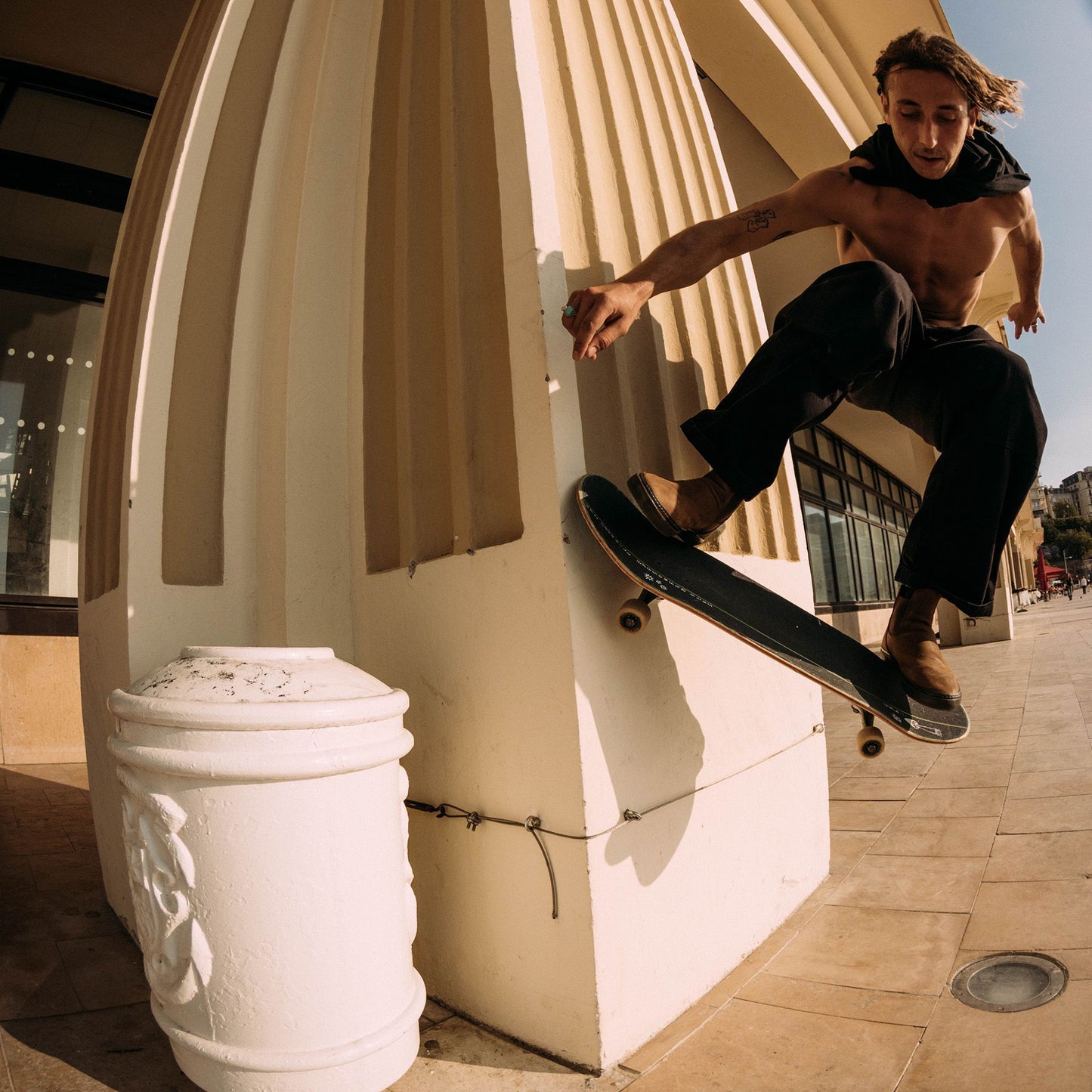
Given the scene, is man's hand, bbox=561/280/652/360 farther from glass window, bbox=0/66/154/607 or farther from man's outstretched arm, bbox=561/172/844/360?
glass window, bbox=0/66/154/607

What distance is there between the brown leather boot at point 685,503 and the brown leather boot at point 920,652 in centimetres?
62

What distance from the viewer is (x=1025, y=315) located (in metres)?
2.72

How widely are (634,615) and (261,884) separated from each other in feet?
3.59

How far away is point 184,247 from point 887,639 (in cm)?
291

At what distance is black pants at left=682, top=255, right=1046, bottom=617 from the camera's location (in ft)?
6.28

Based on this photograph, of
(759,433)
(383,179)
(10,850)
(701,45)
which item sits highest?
(701,45)

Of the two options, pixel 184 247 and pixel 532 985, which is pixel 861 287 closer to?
pixel 532 985

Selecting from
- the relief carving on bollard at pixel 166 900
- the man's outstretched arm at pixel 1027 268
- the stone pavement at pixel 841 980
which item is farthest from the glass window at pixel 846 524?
the relief carving on bollard at pixel 166 900

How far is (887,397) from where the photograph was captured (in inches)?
93.4

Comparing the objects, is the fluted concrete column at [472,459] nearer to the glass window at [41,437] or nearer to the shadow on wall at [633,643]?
the shadow on wall at [633,643]

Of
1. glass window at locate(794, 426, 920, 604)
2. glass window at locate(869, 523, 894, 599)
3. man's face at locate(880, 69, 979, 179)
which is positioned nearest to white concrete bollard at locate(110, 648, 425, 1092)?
man's face at locate(880, 69, 979, 179)

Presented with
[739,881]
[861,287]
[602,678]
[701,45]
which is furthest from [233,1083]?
[701,45]

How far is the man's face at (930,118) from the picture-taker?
6.75ft

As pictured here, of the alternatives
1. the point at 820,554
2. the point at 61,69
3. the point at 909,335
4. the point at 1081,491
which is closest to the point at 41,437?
the point at 61,69
